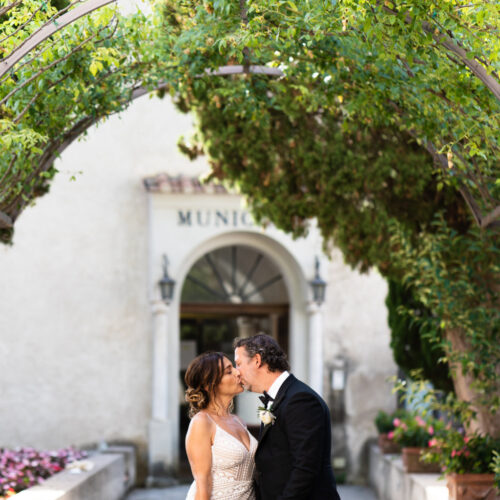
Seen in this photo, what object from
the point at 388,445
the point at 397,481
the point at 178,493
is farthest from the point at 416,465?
the point at 178,493

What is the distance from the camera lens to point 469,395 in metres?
8.27

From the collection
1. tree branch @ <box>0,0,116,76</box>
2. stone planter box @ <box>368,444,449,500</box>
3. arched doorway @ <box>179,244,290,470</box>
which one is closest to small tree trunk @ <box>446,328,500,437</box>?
stone planter box @ <box>368,444,449,500</box>

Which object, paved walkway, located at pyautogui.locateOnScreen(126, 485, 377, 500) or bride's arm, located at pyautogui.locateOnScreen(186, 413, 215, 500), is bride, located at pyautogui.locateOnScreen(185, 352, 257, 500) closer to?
bride's arm, located at pyautogui.locateOnScreen(186, 413, 215, 500)

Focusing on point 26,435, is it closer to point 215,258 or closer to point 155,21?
point 215,258

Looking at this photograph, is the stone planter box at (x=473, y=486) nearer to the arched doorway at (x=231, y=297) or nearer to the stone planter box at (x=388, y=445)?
the stone planter box at (x=388, y=445)

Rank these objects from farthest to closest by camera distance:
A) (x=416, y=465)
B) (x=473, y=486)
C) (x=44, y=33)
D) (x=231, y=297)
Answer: (x=231, y=297)
(x=416, y=465)
(x=473, y=486)
(x=44, y=33)

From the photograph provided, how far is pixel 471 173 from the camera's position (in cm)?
665

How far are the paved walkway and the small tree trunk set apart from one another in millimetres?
4660

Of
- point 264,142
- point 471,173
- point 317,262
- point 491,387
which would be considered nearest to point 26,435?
point 317,262

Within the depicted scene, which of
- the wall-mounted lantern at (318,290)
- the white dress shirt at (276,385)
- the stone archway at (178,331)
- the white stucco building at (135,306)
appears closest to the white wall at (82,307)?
the white stucco building at (135,306)

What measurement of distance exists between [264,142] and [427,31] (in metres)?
4.19

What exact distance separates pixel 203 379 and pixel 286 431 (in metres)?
0.68

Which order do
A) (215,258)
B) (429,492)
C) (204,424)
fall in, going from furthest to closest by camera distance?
1. (215,258)
2. (429,492)
3. (204,424)

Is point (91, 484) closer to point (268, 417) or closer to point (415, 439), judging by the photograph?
point (415, 439)
